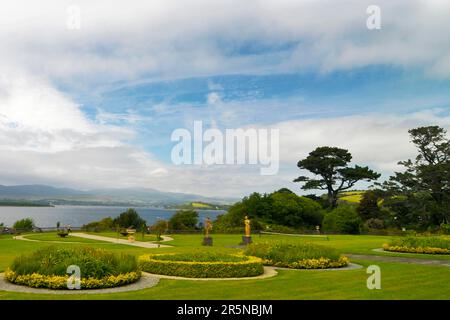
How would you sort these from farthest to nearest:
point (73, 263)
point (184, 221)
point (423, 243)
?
point (184, 221), point (423, 243), point (73, 263)

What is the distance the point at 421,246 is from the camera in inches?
1002

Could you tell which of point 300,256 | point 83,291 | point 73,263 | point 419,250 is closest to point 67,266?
point 73,263

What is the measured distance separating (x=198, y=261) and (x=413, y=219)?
4768 centimetres

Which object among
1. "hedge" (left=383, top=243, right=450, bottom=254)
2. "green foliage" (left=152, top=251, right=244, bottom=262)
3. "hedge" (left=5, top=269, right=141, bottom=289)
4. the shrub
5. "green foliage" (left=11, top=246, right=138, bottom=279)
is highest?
"green foliage" (left=11, top=246, right=138, bottom=279)

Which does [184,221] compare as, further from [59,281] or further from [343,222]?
[59,281]

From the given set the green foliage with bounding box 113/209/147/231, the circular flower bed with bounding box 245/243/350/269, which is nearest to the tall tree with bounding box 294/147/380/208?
the green foliage with bounding box 113/209/147/231

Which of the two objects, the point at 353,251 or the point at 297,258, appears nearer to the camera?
the point at 297,258

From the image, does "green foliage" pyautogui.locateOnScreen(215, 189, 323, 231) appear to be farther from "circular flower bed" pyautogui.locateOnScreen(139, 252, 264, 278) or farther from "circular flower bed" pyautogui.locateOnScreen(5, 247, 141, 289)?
"circular flower bed" pyautogui.locateOnScreen(5, 247, 141, 289)

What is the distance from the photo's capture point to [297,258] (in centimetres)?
1748

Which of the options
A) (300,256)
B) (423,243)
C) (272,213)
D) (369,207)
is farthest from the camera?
(369,207)

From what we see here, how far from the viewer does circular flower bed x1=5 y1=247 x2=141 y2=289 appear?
1184cm

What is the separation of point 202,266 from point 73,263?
431cm
